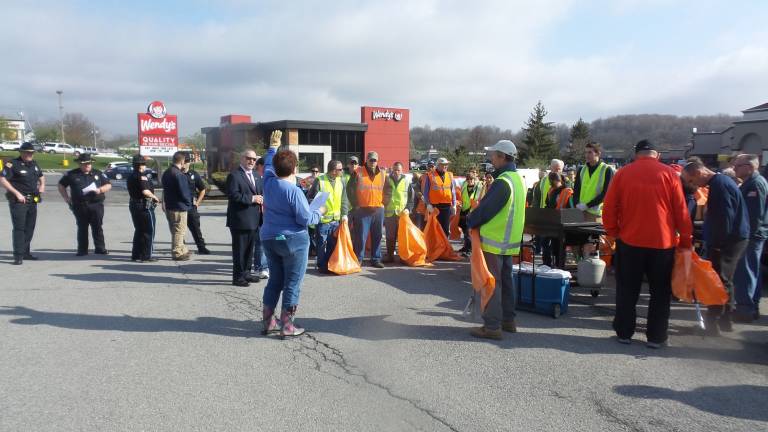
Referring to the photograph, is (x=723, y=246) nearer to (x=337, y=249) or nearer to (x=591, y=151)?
(x=591, y=151)

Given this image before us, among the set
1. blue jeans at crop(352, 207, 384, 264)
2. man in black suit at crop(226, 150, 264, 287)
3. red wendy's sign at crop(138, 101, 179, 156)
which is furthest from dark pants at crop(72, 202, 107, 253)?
red wendy's sign at crop(138, 101, 179, 156)

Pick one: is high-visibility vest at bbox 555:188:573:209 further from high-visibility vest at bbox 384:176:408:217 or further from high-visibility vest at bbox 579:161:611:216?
high-visibility vest at bbox 384:176:408:217

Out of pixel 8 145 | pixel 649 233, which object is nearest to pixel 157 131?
pixel 649 233

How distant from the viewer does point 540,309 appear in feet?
21.4

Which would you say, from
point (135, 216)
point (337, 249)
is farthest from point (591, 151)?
point (135, 216)

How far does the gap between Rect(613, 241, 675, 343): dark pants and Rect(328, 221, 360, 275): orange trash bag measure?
4450 millimetres

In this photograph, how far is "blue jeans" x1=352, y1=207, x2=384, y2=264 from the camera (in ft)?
30.8

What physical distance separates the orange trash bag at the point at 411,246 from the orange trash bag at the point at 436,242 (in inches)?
21.2

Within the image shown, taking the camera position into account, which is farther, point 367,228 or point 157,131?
point 157,131

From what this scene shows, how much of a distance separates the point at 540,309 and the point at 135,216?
7.36 meters

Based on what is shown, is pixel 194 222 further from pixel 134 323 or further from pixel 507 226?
pixel 507 226

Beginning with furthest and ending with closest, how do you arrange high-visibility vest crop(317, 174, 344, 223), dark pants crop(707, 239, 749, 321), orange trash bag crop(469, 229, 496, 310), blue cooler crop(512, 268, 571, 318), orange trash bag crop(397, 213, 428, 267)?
1. orange trash bag crop(397, 213, 428, 267)
2. high-visibility vest crop(317, 174, 344, 223)
3. blue cooler crop(512, 268, 571, 318)
4. dark pants crop(707, 239, 749, 321)
5. orange trash bag crop(469, 229, 496, 310)

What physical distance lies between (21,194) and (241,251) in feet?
15.2

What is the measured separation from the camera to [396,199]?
32.4 ft
